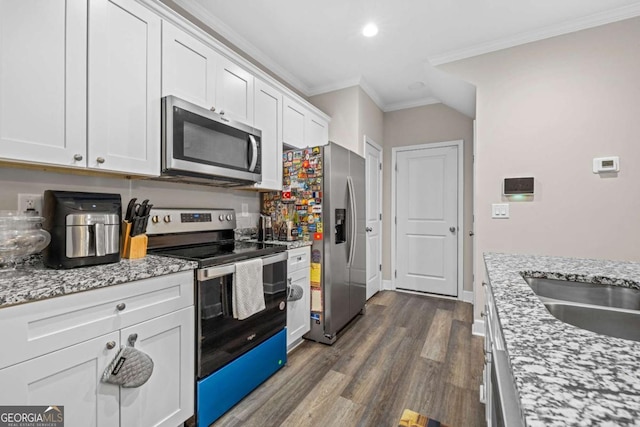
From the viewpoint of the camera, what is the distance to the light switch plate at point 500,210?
256cm

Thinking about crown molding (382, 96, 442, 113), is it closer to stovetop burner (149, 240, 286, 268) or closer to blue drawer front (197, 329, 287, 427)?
stovetop burner (149, 240, 286, 268)

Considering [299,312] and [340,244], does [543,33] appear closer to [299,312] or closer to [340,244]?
[340,244]

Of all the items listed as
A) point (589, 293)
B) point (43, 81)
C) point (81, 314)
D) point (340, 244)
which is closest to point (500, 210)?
point (340, 244)

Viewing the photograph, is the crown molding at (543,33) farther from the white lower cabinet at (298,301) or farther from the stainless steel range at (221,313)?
the stainless steel range at (221,313)

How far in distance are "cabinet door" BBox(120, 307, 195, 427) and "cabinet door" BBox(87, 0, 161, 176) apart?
2.80ft

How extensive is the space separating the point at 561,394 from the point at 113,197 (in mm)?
1891

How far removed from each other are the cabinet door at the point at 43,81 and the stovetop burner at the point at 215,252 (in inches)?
28.1

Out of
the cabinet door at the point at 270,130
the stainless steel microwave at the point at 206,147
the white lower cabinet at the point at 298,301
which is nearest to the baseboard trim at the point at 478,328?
the white lower cabinet at the point at 298,301

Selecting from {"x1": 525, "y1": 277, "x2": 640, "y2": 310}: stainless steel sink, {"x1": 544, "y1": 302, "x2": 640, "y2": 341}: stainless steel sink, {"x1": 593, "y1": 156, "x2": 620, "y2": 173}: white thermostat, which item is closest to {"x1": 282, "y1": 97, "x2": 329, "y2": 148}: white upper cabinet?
{"x1": 525, "y1": 277, "x2": 640, "y2": 310}: stainless steel sink

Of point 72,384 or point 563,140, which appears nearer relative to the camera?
point 72,384

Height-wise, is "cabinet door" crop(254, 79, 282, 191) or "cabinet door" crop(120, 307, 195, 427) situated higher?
"cabinet door" crop(254, 79, 282, 191)

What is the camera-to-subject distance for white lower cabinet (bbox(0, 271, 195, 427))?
947 millimetres

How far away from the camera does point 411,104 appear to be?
13.1 feet

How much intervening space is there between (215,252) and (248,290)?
362 mm
